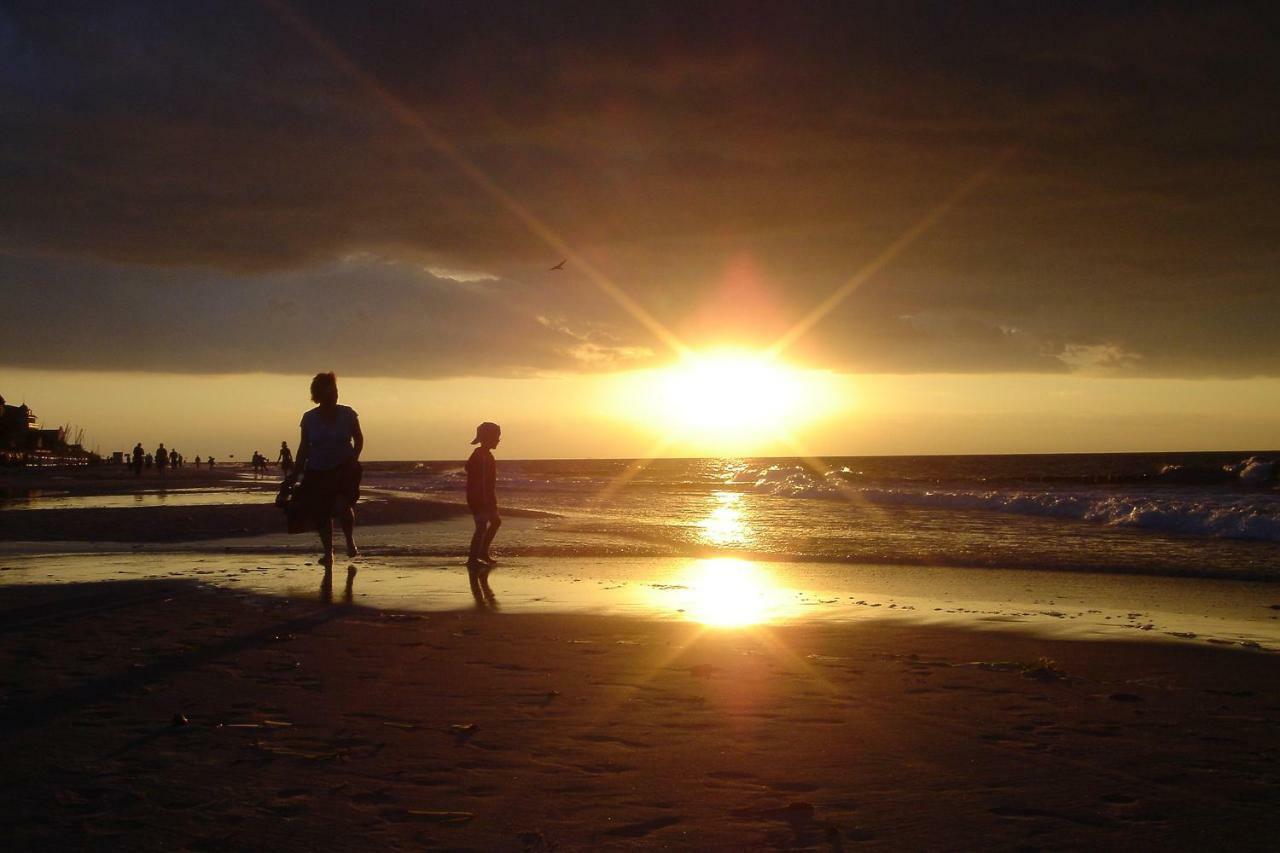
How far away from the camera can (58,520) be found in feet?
77.0

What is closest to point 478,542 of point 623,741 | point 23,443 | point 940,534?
point 623,741

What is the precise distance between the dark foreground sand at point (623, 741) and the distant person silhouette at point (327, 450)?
11.6 feet

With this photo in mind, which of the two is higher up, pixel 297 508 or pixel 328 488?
pixel 328 488

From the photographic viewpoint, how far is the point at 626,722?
212 inches

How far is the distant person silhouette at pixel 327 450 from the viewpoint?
11492 mm

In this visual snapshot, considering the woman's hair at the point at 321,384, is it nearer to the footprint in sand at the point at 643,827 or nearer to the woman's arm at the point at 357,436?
the woman's arm at the point at 357,436

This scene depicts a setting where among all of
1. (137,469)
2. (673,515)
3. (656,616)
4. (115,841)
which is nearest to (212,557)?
(656,616)

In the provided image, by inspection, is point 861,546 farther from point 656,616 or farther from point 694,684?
point 694,684

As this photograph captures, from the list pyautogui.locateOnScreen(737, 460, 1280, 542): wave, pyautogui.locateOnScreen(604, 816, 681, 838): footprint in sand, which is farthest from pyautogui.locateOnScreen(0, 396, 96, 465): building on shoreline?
pyautogui.locateOnScreen(604, 816, 681, 838): footprint in sand

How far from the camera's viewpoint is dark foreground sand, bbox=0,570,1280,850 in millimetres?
3824

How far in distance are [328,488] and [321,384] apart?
121 cm

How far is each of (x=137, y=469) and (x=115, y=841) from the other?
222 feet

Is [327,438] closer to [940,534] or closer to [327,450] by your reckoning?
[327,450]

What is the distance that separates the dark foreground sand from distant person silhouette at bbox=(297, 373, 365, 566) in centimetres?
353
